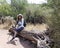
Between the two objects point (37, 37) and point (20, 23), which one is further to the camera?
point (20, 23)

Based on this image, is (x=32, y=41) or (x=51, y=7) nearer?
(x=51, y=7)

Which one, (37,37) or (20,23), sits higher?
(20,23)

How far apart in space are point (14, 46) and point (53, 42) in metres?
2.19

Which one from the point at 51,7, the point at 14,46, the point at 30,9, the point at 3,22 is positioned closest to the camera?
the point at 51,7

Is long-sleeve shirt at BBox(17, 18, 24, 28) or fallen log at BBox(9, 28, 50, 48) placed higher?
long-sleeve shirt at BBox(17, 18, 24, 28)

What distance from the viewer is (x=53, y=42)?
11.9 m

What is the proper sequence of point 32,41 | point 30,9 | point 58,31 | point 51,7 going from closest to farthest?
point 58,31 → point 51,7 → point 32,41 → point 30,9

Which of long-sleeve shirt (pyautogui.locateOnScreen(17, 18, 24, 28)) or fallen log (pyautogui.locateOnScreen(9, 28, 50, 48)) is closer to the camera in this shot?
fallen log (pyautogui.locateOnScreen(9, 28, 50, 48))

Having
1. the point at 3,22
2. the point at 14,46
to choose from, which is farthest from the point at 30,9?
the point at 14,46

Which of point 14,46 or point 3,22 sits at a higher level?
point 14,46

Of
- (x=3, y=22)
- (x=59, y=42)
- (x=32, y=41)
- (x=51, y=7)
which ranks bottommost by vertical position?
(x=3, y=22)

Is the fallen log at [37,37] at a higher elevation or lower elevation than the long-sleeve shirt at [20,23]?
lower

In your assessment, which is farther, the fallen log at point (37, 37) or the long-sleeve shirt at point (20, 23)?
the long-sleeve shirt at point (20, 23)

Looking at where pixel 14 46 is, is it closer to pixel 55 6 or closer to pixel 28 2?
pixel 55 6
